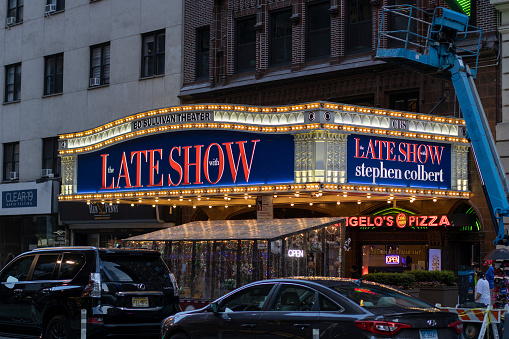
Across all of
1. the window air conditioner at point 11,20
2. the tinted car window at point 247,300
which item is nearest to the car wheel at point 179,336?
the tinted car window at point 247,300

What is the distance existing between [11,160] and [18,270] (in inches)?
916

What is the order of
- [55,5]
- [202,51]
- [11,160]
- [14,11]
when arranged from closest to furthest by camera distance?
[202,51] < [55,5] < [11,160] < [14,11]

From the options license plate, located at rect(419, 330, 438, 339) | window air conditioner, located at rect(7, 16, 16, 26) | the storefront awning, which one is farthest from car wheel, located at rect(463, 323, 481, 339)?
window air conditioner, located at rect(7, 16, 16, 26)

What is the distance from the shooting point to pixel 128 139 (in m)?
25.5

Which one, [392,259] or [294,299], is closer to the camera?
[294,299]

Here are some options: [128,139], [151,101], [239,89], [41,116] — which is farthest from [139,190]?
[41,116]

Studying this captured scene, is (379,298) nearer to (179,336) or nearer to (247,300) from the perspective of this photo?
(247,300)

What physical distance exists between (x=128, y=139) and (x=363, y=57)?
8000mm

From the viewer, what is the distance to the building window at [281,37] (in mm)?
28078

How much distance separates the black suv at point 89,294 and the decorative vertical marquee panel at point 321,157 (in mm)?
6144

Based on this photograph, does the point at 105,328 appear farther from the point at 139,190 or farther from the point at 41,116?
the point at 41,116

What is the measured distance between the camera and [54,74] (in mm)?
37188

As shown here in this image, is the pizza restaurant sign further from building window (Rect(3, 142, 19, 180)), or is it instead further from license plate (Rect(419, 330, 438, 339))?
building window (Rect(3, 142, 19, 180))

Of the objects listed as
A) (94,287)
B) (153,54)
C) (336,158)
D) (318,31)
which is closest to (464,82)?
(336,158)
